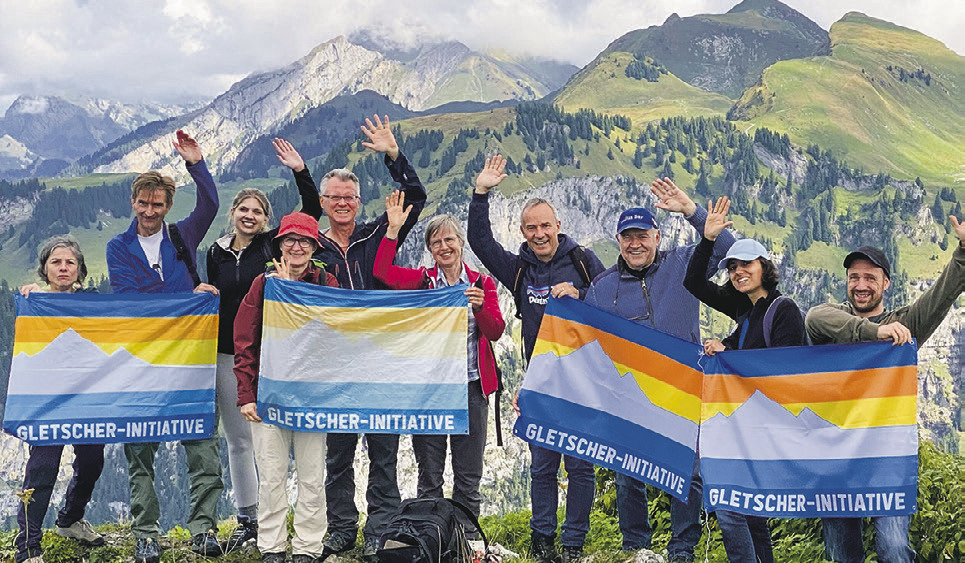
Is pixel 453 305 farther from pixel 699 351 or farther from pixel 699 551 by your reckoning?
pixel 699 551

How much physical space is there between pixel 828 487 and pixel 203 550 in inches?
265

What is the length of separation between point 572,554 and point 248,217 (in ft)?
17.1

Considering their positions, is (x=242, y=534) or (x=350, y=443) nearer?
(x=350, y=443)

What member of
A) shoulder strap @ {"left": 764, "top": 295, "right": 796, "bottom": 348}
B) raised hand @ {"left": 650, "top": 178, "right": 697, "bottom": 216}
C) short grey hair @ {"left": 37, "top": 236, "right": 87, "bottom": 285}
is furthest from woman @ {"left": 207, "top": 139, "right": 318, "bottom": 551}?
shoulder strap @ {"left": 764, "top": 295, "right": 796, "bottom": 348}

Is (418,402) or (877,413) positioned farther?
(418,402)

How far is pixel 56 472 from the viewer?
10000 millimetres

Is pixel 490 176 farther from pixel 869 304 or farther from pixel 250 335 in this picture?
pixel 869 304

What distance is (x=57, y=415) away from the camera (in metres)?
10.2

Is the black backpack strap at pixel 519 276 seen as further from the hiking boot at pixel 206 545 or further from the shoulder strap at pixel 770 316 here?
the hiking boot at pixel 206 545

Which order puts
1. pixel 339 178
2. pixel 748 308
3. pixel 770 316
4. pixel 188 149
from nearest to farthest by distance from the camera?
pixel 770 316, pixel 748 308, pixel 339 178, pixel 188 149

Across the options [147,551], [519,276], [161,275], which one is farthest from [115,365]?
[519,276]

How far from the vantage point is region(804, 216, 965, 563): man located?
8195 mm

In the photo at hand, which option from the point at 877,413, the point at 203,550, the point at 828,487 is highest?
the point at 877,413

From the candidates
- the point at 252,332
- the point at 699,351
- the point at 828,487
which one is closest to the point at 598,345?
the point at 699,351
